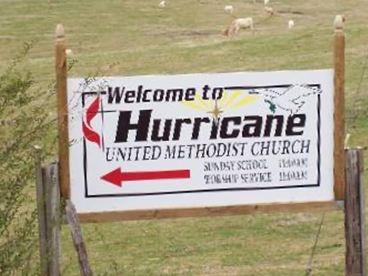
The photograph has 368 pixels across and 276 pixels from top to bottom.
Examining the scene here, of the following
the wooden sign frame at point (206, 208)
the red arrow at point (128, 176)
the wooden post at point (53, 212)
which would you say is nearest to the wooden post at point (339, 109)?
the wooden sign frame at point (206, 208)

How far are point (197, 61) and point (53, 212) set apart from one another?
19752 millimetres

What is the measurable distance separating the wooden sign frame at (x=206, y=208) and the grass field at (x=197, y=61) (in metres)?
0.36

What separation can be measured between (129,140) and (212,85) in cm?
73

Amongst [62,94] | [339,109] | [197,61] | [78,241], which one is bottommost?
[197,61]

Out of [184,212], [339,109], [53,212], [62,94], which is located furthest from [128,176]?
[339,109]

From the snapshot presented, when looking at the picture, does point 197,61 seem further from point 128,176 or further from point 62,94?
point 62,94

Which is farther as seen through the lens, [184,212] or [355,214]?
[355,214]

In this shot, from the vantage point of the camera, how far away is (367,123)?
18500 millimetres

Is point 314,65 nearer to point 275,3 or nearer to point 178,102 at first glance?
point 178,102

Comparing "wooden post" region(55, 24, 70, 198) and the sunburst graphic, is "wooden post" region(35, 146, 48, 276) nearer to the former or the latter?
"wooden post" region(55, 24, 70, 198)

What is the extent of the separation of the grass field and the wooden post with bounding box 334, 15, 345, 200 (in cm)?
176

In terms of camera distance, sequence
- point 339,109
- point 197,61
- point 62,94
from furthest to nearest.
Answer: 1. point 197,61
2. point 339,109
3. point 62,94

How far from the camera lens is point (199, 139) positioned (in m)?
8.55

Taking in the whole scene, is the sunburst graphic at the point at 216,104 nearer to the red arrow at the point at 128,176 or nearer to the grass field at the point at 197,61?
the red arrow at the point at 128,176
